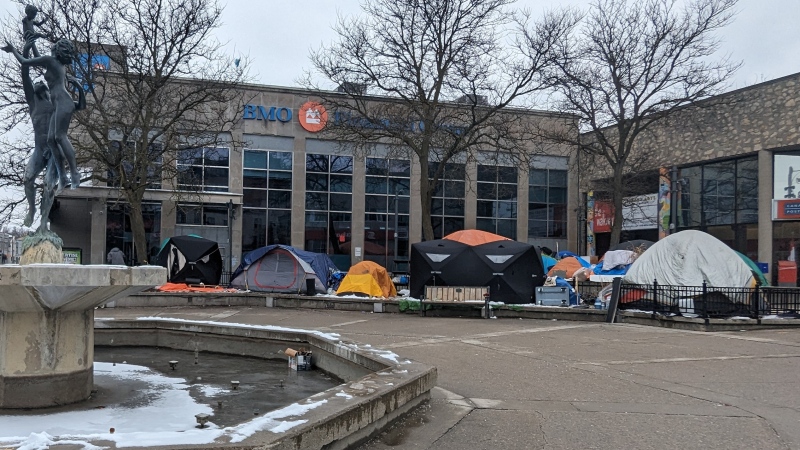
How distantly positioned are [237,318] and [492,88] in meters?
13.0

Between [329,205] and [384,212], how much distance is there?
11.3 ft

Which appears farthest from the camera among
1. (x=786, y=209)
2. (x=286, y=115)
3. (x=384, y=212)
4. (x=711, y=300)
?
(x=384, y=212)

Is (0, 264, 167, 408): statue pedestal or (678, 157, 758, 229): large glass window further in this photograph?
(678, 157, 758, 229): large glass window

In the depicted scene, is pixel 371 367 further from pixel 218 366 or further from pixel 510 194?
pixel 510 194

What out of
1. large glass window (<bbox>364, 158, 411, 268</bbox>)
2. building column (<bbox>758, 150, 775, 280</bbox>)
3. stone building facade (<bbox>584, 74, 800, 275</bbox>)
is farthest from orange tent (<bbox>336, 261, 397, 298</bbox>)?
building column (<bbox>758, 150, 775, 280</bbox>)

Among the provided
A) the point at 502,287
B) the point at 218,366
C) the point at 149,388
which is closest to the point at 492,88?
the point at 502,287

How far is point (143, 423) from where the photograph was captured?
6148 millimetres

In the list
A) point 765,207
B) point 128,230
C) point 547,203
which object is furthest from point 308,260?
point 547,203

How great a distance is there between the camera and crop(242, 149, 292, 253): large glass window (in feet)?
122

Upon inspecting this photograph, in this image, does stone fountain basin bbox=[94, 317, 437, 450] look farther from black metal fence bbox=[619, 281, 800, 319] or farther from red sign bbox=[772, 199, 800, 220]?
red sign bbox=[772, 199, 800, 220]

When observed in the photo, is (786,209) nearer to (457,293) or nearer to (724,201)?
(724,201)

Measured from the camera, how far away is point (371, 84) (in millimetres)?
24812

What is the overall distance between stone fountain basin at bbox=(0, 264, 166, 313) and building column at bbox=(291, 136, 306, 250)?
30604 mm

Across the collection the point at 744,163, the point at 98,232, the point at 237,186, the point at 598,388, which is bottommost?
the point at 598,388
